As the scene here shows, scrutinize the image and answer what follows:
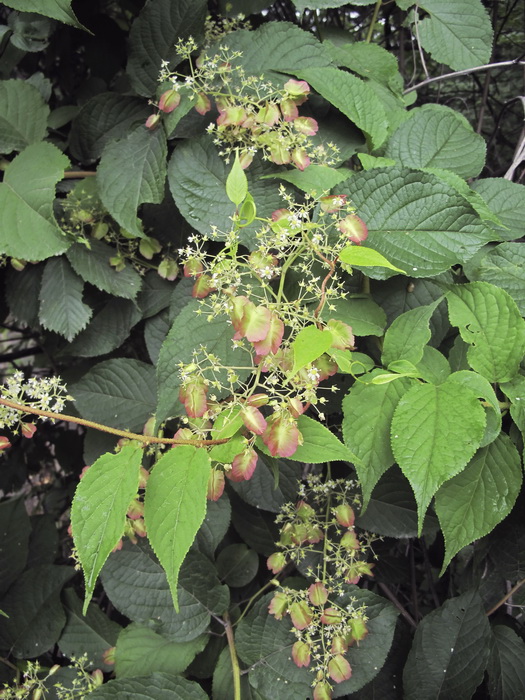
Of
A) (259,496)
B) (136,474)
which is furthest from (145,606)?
(136,474)

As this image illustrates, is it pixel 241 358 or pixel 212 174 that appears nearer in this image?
pixel 241 358

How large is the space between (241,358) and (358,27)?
1.08 meters

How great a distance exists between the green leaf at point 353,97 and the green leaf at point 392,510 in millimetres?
609

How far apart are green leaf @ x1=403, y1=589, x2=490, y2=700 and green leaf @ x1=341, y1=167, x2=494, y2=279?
0.59 metres

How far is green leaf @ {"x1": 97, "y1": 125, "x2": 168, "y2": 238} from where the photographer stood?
3.31 feet

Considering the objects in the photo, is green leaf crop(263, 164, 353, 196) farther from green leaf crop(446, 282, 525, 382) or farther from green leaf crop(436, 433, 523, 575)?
green leaf crop(436, 433, 523, 575)

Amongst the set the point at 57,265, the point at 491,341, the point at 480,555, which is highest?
the point at 491,341

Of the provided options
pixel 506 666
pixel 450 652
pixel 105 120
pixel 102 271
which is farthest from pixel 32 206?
pixel 506 666

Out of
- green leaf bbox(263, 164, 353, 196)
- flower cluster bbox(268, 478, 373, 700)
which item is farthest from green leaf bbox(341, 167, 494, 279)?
flower cluster bbox(268, 478, 373, 700)

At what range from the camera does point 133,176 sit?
3.38 feet

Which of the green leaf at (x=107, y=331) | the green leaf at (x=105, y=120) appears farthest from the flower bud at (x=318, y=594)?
the green leaf at (x=105, y=120)

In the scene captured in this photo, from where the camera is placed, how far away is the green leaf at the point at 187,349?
2.76 feet

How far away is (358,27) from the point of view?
147cm

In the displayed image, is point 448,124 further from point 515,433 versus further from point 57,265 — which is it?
point 57,265
